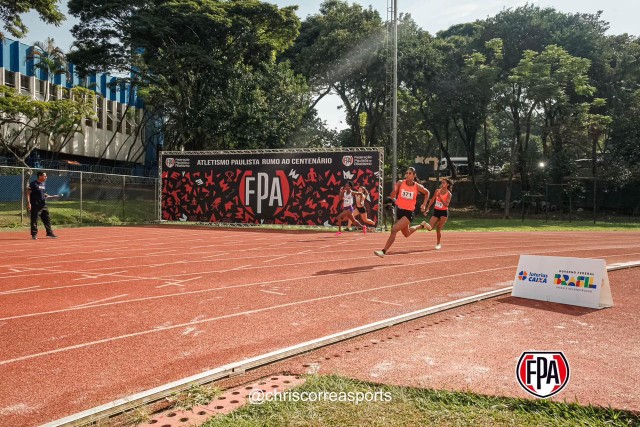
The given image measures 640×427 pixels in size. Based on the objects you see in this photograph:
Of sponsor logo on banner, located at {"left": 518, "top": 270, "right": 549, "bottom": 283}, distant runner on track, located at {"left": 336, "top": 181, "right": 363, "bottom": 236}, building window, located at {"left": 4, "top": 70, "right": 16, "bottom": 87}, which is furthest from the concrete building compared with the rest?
sponsor logo on banner, located at {"left": 518, "top": 270, "right": 549, "bottom": 283}

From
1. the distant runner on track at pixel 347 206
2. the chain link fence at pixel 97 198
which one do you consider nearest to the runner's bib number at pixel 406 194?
the distant runner on track at pixel 347 206

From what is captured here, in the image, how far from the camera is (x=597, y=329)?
5484 millimetres

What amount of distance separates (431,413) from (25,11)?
28.4 m

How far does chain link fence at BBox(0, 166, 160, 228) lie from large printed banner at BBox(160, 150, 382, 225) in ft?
7.00

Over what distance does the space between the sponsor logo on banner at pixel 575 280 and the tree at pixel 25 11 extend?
85.5ft

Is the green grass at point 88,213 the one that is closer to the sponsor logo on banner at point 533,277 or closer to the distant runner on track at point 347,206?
the distant runner on track at point 347,206

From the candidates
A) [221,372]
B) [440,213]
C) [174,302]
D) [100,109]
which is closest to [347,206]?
[440,213]

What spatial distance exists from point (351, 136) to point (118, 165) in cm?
2734

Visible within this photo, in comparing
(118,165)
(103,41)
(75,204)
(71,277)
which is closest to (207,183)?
(75,204)

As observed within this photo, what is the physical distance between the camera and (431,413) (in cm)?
322

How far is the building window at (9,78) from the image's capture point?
128 ft

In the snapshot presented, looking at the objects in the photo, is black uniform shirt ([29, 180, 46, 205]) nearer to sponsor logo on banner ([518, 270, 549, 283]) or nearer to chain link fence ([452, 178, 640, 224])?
sponsor logo on banner ([518, 270, 549, 283])

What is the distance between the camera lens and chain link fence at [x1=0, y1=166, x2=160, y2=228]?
24125 millimetres

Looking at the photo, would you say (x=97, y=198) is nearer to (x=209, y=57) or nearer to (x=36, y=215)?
(x=209, y=57)
